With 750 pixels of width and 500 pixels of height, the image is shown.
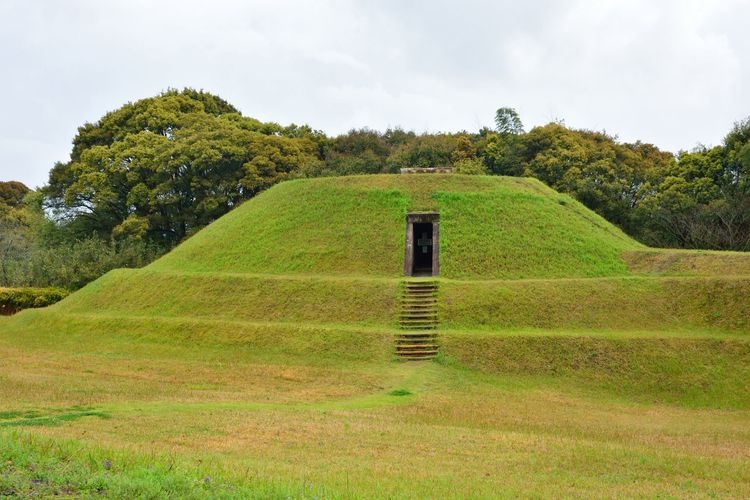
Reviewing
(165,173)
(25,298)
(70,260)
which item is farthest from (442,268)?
(165,173)

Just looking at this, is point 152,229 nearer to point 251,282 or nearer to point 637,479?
point 251,282

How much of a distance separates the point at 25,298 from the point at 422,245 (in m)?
18.4

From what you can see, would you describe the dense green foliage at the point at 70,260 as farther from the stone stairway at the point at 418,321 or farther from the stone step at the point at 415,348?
the stone step at the point at 415,348

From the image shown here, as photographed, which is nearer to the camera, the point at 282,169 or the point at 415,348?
the point at 415,348

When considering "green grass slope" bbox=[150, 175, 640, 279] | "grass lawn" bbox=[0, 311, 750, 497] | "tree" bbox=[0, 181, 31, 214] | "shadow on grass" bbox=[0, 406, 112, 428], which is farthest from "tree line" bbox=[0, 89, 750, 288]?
"shadow on grass" bbox=[0, 406, 112, 428]

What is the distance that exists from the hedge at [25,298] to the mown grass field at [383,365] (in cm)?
463

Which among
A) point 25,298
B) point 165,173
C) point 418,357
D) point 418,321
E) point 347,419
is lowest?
point 347,419

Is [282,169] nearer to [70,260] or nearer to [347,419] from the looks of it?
[70,260]

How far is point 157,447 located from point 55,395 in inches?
225

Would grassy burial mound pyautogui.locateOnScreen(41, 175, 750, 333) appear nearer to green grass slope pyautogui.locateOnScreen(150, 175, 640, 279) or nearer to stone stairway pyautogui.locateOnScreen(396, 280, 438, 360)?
green grass slope pyautogui.locateOnScreen(150, 175, 640, 279)

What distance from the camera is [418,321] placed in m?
21.6

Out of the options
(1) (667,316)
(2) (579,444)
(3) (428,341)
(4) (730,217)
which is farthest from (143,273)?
(4) (730,217)

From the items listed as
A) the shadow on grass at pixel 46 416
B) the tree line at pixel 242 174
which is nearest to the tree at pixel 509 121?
the tree line at pixel 242 174

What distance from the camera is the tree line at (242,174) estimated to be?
37281 mm
